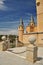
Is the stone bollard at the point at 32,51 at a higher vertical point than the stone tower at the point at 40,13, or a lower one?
lower

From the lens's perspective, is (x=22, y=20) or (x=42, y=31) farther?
(x=22, y=20)

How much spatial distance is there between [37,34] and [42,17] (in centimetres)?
243

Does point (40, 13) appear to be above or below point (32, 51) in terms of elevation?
above

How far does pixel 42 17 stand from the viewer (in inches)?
670

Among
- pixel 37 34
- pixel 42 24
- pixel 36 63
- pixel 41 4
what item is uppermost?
pixel 41 4

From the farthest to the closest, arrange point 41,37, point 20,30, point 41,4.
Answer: point 20,30 < point 41,4 < point 41,37

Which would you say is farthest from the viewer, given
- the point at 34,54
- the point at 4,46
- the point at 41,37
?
the point at 41,37

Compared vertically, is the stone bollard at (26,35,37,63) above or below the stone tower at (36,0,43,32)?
below

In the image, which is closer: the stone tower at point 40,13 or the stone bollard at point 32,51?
the stone bollard at point 32,51

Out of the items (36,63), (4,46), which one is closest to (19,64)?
(36,63)

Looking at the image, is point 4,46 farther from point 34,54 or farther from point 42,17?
point 42,17

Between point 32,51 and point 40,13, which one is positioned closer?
point 32,51

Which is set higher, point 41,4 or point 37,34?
point 41,4

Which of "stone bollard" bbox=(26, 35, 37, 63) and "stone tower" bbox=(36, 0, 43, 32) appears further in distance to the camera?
"stone tower" bbox=(36, 0, 43, 32)
